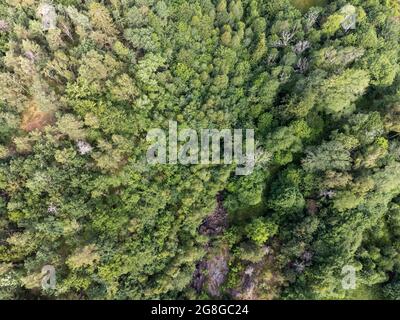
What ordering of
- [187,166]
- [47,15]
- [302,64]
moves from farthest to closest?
[302,64], [187,166], [47,15]

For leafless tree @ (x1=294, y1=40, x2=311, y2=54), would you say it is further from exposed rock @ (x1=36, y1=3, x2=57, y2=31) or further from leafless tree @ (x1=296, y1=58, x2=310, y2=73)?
exposed rock @ (x1=36, y1=3, x2=57, y2=31)

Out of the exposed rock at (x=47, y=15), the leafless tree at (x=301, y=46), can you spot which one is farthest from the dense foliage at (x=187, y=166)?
the leafless tree at (x=301, y=46)

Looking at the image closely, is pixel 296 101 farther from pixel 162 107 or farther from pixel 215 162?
pixel 162 107

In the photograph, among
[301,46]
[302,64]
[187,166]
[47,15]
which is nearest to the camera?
[47,15]

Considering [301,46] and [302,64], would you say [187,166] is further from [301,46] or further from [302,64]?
[301,46]

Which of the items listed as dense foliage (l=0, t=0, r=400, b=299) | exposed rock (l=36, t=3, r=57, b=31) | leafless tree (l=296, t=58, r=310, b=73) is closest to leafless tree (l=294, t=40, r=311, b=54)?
dense foliage (l=0, t=0, r=400, b=299)

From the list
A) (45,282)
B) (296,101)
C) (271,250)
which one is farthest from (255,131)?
(45,282)

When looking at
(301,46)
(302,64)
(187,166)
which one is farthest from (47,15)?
(302,64)

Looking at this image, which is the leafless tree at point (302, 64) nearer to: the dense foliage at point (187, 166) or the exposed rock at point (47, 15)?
the dense foliage at point (187, 166)
